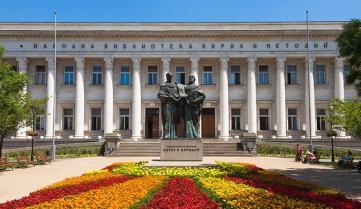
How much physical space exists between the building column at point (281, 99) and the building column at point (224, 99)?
18.8 feet

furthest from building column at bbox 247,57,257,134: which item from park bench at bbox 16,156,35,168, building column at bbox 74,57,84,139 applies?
park bench at bbox 16,156,35,168

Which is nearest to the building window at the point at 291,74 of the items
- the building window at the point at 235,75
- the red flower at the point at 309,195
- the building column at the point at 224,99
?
the building window at the point at 235,75

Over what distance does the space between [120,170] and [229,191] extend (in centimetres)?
814

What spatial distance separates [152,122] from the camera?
53.0 meters

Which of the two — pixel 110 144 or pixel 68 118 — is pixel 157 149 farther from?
pixel 68 118

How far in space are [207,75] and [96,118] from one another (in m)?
13.7

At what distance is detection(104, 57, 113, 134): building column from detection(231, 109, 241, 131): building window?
45.4 ft

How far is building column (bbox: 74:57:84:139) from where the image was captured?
169 feet

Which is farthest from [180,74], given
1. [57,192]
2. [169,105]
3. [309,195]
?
[309,195]

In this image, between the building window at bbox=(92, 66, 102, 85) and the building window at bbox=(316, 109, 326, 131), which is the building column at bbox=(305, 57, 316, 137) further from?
the building window at bbox=(92, 66, 102, 85)

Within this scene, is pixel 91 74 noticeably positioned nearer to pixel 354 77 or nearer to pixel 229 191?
pixel 354 77

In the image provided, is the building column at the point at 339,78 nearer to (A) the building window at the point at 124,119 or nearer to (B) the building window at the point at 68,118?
(A) the building window at the point at 124,119

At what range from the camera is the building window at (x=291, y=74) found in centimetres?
5319

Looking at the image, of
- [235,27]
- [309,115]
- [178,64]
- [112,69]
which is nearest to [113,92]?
[112,69]
